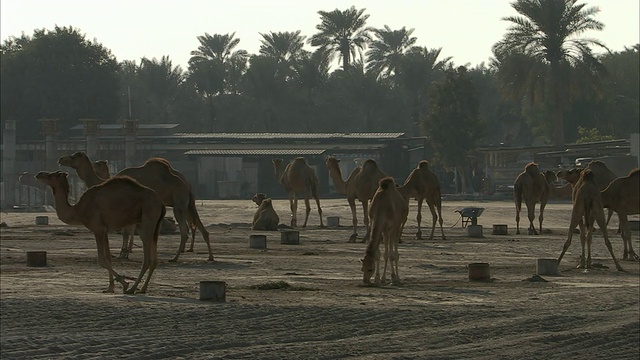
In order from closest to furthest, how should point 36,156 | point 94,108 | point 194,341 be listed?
point 194,341 < point 36,156 < point 94,108

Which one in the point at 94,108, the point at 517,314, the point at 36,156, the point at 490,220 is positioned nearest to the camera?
the point at 517,314

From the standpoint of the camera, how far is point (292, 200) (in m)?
36.5

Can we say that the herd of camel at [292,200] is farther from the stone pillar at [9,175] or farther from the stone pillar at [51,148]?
the stone pillar at [51,148]

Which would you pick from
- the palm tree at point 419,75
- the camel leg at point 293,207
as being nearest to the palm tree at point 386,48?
the palm tree at point 419,75

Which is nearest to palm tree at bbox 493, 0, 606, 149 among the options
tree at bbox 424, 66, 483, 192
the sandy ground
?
tree at bbox 424, 66, 483, 192

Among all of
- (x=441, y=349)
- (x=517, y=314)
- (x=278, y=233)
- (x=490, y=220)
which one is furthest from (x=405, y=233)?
(x=441, y=349)

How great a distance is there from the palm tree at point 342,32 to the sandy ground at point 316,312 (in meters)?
80.6

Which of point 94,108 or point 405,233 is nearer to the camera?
point 405,233

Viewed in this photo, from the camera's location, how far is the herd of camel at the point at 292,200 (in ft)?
50.1

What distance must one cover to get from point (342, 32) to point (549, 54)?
3605 centimetres

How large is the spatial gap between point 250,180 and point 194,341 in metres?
62.6

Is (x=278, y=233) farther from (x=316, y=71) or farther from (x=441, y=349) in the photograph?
(x=316, y=71)

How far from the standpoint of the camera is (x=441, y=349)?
522 inches

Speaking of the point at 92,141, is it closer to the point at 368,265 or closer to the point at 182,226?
the point at 182,226
